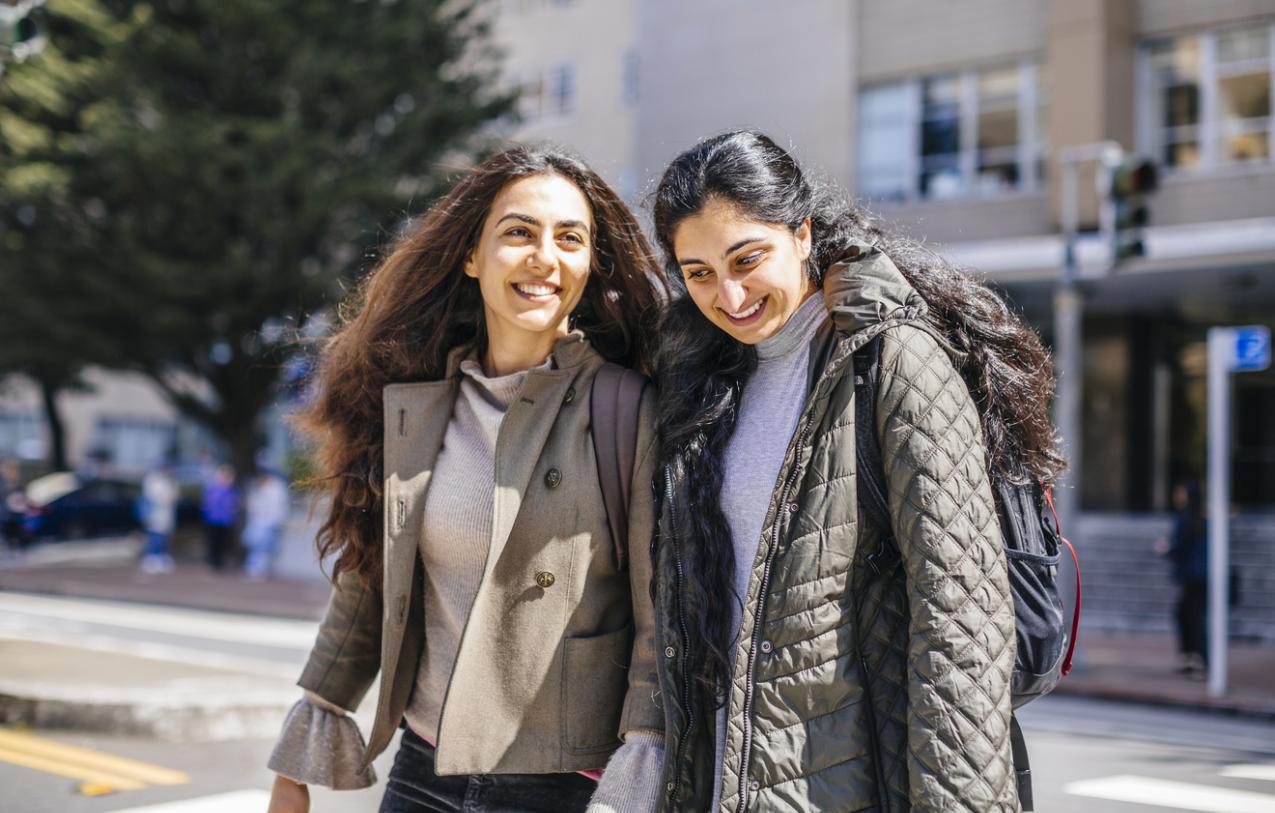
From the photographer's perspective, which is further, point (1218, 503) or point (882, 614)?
point (1218, 503)

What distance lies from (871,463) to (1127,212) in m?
9.89

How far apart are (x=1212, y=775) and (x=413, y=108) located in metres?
18.2

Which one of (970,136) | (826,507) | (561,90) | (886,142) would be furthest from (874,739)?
(561,90)

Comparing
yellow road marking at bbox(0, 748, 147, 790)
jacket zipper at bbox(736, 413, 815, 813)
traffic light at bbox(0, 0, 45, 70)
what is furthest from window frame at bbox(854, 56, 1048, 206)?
jacket zipper at bbox(736, 413, 815, 813)

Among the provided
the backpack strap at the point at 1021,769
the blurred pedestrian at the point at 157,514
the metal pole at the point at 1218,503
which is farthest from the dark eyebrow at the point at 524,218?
the blurred pedestrian at the point at 157,514

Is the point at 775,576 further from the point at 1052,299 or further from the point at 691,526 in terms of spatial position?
the point at 1052,299

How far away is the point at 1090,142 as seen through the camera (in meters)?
18.8

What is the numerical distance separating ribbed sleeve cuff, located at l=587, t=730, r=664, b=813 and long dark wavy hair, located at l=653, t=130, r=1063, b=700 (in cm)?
19

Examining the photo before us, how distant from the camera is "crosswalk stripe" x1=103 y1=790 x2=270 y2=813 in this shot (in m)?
5.67

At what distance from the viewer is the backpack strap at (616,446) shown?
264 centimetres

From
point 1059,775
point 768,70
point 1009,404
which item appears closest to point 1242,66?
point 768,70

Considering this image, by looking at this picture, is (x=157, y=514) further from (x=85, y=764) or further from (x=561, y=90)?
(x=85, y=764)

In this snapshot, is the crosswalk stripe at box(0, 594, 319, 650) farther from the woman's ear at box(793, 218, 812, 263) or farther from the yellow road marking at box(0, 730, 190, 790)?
the woman's ear at box(793, 218, 812, 263)

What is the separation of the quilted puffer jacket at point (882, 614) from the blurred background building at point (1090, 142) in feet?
46.1
